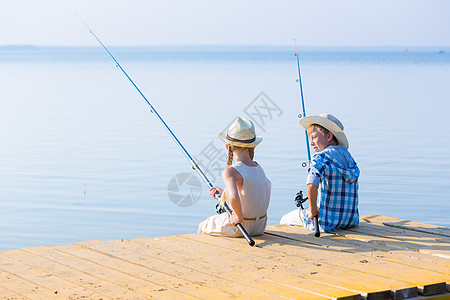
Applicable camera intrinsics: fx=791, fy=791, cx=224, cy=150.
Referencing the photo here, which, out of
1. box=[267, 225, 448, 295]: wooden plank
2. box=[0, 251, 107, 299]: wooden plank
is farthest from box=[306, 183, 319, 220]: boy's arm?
box=[0, 251, 107, 299]: wooden plank

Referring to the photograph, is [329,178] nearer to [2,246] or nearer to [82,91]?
[2,246]

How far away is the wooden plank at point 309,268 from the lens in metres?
3.80

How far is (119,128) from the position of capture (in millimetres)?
14742

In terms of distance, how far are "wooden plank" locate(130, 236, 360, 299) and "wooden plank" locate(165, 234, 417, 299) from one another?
0.10 ft

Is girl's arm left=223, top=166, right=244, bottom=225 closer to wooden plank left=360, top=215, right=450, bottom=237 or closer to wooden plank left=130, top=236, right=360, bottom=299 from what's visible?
wooden plank left=130, top=236, right=360, bottom=299

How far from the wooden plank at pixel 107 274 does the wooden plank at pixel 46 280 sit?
18 cm

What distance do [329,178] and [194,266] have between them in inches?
49.6

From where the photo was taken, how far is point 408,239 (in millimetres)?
5082

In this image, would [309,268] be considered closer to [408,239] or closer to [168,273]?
[168,273]

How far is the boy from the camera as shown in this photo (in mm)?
5043

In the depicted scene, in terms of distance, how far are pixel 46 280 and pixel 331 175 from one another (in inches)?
79.0

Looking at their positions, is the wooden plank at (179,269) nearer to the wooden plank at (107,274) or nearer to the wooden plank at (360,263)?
the wooden plank at (107,274)

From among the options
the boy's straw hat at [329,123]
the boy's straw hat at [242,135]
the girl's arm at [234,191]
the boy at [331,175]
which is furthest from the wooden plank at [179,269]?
the boy's straw hat at [329,123]

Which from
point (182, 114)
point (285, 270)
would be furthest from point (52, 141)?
point (285, 270)
